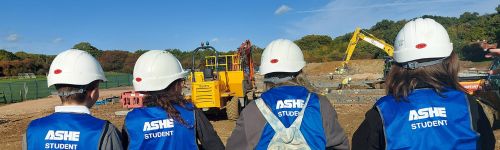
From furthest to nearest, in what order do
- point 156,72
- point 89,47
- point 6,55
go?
point 89,47 → point 6,55 → point 156,72

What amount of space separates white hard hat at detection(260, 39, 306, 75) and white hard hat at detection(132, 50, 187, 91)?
72cm

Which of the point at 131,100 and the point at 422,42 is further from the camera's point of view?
the point at 131,100

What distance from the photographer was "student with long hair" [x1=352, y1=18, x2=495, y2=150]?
2.43 metres

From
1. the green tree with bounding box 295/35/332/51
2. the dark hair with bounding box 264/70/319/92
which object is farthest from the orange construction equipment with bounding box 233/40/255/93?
the green tree with bounding box 295/35/332/51

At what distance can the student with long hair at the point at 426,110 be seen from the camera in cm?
243

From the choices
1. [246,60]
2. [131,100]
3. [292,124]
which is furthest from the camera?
[131,100]

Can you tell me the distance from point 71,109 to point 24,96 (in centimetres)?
3385

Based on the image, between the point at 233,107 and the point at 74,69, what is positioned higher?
the point at 74,69

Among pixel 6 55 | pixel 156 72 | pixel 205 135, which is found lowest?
pixel 205 135

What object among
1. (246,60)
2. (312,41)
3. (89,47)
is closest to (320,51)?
(312,41)

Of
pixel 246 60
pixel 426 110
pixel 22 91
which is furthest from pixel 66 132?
pixel 22 91

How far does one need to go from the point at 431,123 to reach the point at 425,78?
28 cm

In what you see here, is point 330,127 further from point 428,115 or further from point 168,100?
point 168,100

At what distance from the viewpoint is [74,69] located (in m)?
3.18
